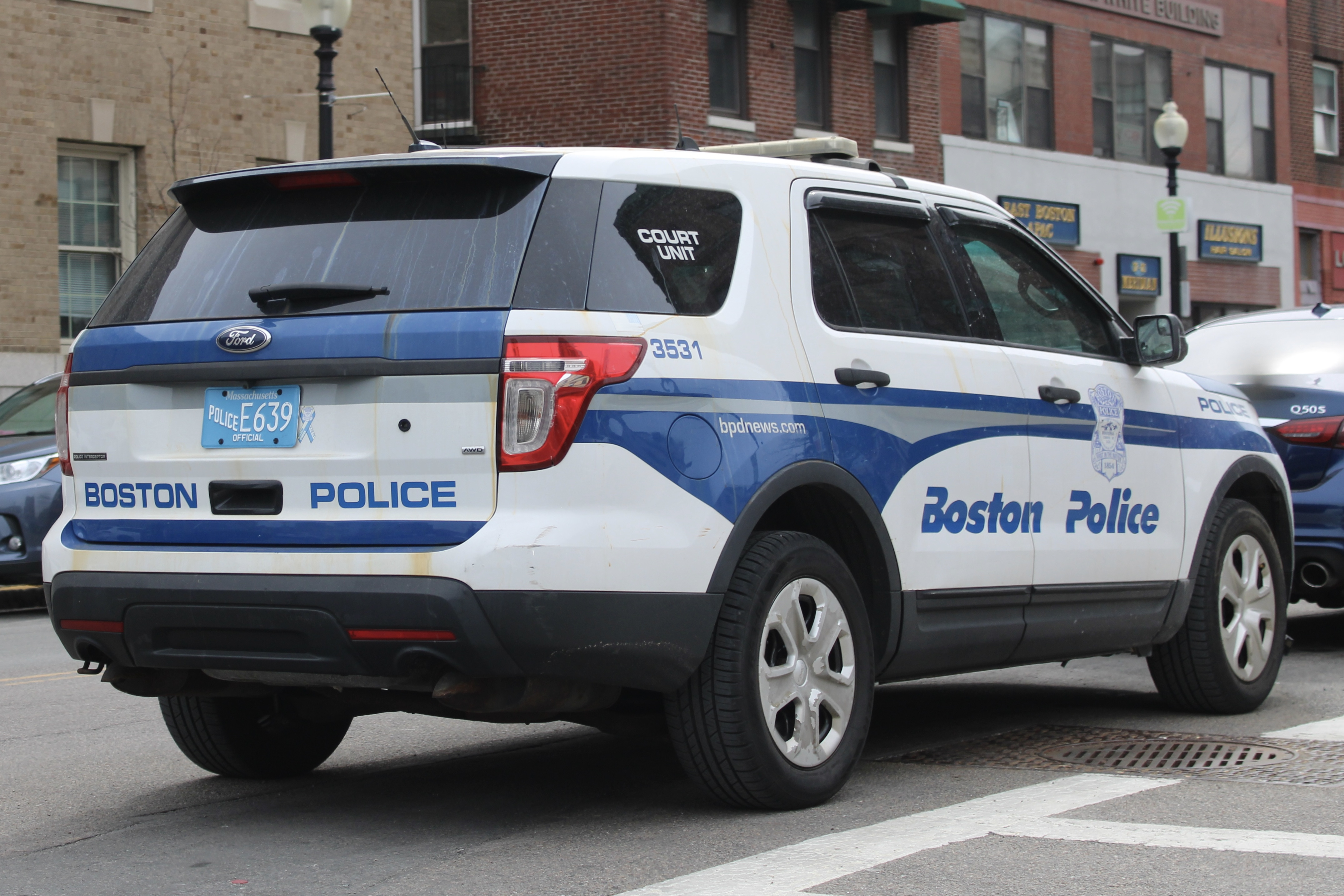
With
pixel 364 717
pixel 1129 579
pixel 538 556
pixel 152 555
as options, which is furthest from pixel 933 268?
pixel 364 717

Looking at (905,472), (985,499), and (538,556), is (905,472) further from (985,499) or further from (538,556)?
(538,556)

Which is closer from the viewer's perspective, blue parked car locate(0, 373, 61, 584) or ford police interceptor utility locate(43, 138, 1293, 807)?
ford police interceptor utility locate(43, 138, 1293, 807)

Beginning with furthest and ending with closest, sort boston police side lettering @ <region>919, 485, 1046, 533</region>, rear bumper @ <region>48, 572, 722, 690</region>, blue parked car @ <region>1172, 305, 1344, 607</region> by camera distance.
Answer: blue parked car @ <region>1172, 305, 1344, 607</region>
boston police side lettering @ <region>919, 485, 1046, 533</region>
rear bumper @ <region>48, 572, 722, 690</region>

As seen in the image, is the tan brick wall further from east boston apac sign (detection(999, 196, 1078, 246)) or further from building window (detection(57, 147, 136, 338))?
east boston apac sign (detection(999, 196, 1078, 246))

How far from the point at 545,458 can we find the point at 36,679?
17.7ft

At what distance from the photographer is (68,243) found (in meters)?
19.5

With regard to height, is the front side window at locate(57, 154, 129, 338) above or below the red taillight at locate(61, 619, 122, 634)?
above

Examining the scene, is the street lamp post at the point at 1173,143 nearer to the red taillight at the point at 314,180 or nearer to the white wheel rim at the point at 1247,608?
the white wheel rim at the point at 1247,608

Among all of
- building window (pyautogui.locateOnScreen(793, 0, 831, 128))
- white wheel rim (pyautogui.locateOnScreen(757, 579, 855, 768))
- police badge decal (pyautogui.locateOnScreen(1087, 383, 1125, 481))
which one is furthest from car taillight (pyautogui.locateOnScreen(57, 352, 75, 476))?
building window (pyautogui.locateOnScreen(793, 0, 831, 128))

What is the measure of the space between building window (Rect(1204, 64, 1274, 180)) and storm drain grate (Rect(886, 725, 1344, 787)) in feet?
92.8

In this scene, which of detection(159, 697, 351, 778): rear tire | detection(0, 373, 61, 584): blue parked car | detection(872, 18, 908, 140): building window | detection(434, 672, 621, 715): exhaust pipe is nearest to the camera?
detection(434, 672, 621, 715): exhaust pipe

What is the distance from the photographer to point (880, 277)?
19.1 feet

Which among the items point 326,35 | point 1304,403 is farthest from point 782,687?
point 326,35

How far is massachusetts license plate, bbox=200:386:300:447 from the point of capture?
4922mm
